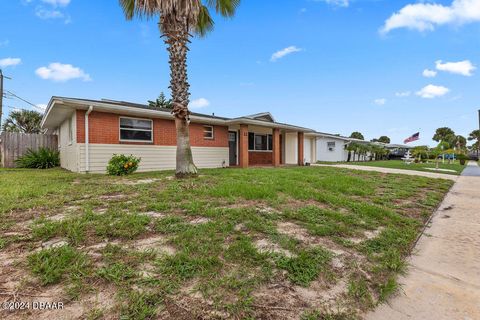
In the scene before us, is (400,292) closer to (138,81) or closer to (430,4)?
(430,4)

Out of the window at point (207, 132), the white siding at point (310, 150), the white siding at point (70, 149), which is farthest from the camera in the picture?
the white siding at point (310, 150)

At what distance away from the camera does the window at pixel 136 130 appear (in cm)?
1023

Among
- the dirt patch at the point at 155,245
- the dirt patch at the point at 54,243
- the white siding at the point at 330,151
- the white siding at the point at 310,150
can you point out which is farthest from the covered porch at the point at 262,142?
the dirt patch at the point at 54,243

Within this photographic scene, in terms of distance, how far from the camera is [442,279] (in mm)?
2262

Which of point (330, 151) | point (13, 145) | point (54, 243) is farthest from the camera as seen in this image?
point (330, 151)

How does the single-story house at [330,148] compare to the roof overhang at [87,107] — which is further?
Answer: the single-story house at [330,148]

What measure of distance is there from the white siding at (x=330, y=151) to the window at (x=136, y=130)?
57.7ft

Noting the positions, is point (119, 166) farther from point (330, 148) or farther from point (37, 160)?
→ point (330, 148)

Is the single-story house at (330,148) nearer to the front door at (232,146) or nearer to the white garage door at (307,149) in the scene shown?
the white garage door at (307,149)

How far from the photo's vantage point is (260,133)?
53.0ft

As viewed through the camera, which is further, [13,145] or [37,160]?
[13,145]

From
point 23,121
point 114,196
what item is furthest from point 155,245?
point 23,121

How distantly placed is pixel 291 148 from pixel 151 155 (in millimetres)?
11285

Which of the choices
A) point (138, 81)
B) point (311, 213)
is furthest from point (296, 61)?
point (311, 213)
